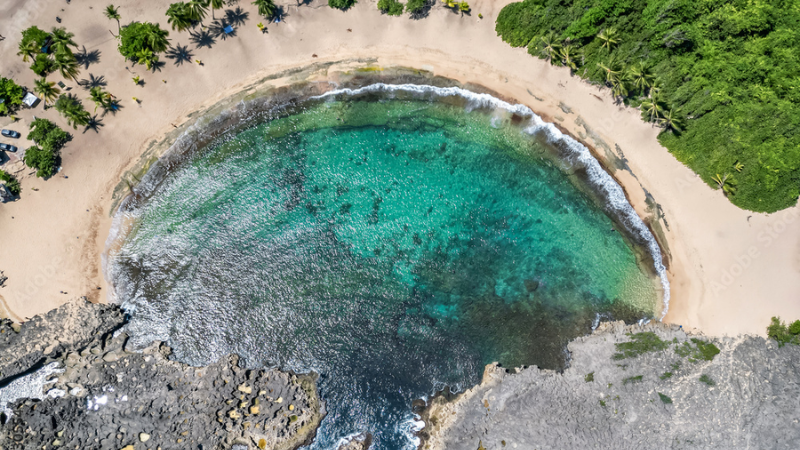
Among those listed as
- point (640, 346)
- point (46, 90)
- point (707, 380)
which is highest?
point (46, 90)

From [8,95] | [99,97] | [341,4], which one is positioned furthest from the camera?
[341,4]

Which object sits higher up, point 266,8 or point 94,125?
point 266,8

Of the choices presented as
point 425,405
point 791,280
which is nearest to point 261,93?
point 425,405

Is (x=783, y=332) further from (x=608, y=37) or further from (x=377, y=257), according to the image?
(x=377, y=257)

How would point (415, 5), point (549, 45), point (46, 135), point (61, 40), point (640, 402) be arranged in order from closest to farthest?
point (640, 402)
point (61, 40)
point (46, 135)
point (549, 45)
point (415, 5)

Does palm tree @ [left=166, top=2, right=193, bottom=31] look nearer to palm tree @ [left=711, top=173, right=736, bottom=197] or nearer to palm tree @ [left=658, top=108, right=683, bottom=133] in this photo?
palm tree @ [left=658, top=108, right=683, bottom=133]

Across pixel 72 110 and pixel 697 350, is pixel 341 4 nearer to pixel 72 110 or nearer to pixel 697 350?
pixel 72 110

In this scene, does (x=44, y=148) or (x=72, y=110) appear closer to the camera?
(x=72, y=110)

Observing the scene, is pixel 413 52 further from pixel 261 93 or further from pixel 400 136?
pixel 261 93

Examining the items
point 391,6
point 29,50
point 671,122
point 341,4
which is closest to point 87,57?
point 29,50
